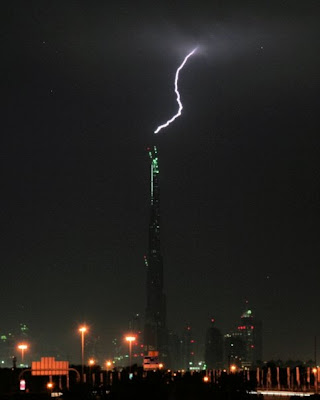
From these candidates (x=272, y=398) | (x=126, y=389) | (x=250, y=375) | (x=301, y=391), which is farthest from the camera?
Answer: (x=250, y=375)

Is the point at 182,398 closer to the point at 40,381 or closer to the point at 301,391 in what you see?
the point at 301,391

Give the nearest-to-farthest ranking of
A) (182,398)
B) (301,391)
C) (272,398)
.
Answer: (182,398) < (272,398) < (301,391)

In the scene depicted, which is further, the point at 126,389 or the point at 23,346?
the point at 23,346

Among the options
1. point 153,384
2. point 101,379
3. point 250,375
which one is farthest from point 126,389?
point 250,375

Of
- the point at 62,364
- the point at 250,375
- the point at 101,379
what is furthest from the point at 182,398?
the point at 250,375

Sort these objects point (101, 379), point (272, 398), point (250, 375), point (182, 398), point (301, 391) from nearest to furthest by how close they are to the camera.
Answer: point (182, 398) < point (272, 398) < point (301, 391) < point (101, 379) < point (250, 375)

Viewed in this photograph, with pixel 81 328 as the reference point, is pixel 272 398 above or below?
below

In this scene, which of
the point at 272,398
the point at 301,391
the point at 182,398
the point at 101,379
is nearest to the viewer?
the point at 182,398

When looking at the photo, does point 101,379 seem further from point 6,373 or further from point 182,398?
point 182,398

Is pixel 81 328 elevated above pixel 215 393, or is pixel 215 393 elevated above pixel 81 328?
pixel 81 328
